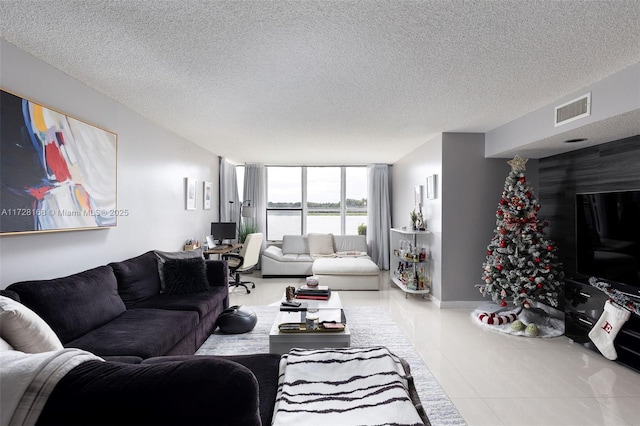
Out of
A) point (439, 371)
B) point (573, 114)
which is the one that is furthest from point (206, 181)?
point (573, 114)

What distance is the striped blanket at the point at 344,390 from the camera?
4.54 ft

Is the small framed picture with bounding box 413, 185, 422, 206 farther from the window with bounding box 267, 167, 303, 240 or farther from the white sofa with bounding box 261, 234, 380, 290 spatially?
the window with bounding box 267, 167, 303, 240

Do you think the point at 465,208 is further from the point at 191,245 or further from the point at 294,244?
the point at 191,245

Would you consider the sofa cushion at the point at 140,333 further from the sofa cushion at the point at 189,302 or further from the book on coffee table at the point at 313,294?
the book on coffee table at the point at 313,294

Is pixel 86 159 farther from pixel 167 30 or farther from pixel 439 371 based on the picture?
pixel 439 371

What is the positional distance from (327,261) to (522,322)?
3.24 m

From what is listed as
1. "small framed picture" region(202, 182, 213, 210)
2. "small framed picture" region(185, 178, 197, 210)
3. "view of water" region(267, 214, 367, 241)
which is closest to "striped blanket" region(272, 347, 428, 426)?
"small framed picture" region(185, 178, 197, 210)

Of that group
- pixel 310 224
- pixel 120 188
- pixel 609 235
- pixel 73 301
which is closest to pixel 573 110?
pixel 609 235

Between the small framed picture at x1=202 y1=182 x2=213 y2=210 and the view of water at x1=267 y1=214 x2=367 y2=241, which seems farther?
the view of water at x1=267 y1=214 x2=367 y2=241

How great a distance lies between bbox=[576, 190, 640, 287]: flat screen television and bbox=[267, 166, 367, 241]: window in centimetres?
485

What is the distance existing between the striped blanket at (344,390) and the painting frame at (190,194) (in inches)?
157

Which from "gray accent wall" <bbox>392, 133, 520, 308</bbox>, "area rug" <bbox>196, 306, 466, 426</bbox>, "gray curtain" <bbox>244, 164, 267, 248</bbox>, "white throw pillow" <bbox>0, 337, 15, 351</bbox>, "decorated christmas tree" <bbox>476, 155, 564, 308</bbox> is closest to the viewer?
"white throw pillow" <bbox>0, 337, 15, 351</bbox>

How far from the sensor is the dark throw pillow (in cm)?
369

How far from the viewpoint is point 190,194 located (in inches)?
216
